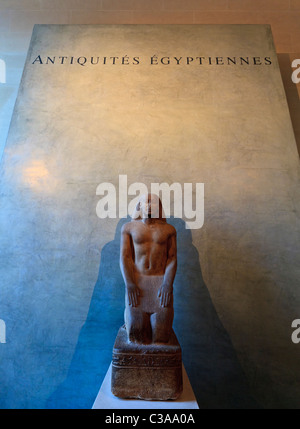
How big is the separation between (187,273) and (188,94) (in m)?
2.76

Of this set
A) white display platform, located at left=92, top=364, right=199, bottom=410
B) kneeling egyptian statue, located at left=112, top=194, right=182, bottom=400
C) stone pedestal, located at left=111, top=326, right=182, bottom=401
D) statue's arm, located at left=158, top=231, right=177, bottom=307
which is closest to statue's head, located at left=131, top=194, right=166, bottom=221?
kneeling egyptian statue, located at left=112, top=194, right=182, bottom=400

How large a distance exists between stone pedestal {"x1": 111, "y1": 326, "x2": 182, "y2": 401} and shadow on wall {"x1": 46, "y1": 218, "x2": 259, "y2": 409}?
102cm

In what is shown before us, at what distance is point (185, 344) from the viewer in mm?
3410

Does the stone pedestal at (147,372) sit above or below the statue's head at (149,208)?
below

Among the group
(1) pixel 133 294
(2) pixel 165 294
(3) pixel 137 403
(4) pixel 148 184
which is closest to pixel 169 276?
(2) pixel 165 294

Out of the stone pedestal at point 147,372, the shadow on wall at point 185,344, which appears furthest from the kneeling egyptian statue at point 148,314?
the shadow on wall at point 185,344

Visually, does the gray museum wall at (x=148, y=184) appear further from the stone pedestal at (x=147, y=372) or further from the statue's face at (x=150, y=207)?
the stone pedestal at (x=147, y=372)

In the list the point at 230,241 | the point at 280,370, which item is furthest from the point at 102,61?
the point at 280,370

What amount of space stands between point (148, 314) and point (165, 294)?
24cm

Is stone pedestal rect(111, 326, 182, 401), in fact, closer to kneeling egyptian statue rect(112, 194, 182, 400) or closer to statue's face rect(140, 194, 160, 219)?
kneeling egyptian statue rect(112, 194, 182, 400)

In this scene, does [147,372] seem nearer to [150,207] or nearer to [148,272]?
[148,272]

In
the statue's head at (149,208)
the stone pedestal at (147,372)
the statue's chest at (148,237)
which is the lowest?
the stone pedestal at (147,372)

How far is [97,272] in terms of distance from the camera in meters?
3.63

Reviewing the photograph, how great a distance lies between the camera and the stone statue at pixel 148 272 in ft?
8.41
